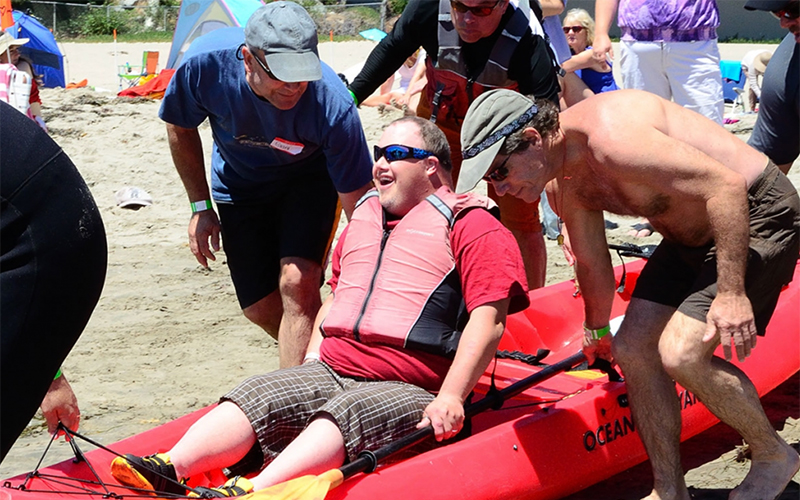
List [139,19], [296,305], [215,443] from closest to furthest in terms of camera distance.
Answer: [215,443] → [296,305] → [139,19]

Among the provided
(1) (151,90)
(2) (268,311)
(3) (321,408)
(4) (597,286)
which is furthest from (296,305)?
(1) (151,90)

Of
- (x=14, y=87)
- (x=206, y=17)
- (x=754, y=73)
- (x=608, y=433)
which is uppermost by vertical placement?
(x=608, y=433)

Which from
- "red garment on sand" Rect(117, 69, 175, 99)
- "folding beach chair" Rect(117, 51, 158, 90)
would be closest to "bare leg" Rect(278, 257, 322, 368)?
"red garment on sand" Rect(117, 69, 175, 99)

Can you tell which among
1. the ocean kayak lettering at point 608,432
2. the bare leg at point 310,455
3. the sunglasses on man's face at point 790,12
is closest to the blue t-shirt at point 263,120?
the bare leg at point 310,455

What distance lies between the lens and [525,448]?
3729mm

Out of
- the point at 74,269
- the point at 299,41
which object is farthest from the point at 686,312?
the point at 74,269

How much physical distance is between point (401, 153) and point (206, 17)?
1183 cm

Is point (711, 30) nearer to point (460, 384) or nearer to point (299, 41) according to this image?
point (299, 41)

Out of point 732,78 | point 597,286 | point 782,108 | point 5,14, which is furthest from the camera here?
point 732,78

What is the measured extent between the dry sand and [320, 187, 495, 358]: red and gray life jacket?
1.04 metres

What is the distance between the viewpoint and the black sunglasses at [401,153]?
3.86 m

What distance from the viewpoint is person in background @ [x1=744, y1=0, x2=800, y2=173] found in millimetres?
5262

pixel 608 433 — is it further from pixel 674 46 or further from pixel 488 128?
pixel 674 46

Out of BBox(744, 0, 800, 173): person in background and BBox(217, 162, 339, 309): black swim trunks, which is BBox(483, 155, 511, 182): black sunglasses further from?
BBox(744, 0, 800, 173): person in background
